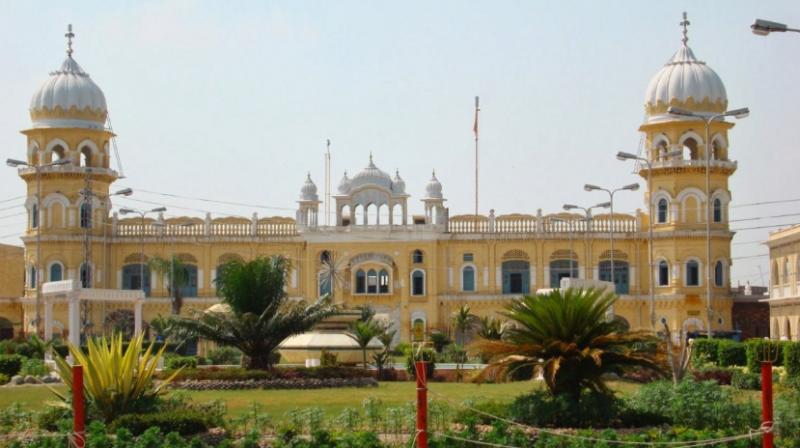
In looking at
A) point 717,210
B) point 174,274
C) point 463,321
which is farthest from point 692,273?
point 174,274

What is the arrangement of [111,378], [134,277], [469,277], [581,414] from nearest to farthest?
[111,378] → [581,414] → [469,277] → [134,277]

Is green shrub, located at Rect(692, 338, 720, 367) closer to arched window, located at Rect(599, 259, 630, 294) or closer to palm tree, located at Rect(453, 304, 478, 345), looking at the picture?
palm tree, located at Rect(453, 304, 478, 345)

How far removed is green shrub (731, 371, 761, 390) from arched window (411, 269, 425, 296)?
118 feet

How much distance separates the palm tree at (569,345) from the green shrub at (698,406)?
1.86 ft

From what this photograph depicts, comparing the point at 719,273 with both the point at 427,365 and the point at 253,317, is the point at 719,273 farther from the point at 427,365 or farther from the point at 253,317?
the point at 253,317

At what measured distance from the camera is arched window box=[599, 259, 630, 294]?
6762cm

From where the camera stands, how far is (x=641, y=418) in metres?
22.0

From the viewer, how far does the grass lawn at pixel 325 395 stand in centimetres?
2811

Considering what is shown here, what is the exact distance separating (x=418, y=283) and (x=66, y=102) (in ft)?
63.6

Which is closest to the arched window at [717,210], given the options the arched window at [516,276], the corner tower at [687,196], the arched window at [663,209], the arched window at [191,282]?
the corner tower at [687,196]

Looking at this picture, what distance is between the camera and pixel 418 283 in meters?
68.5

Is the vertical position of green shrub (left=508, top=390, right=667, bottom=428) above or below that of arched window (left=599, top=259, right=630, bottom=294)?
below

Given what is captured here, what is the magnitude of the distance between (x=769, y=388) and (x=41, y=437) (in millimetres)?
10620

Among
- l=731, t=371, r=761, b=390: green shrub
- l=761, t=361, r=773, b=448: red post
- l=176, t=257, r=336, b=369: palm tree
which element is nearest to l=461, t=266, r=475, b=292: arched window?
l=176, t=257, r=336, b=369: palm tree
